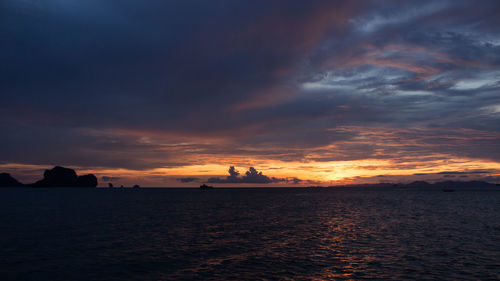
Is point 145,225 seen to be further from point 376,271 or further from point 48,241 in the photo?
point 376,271

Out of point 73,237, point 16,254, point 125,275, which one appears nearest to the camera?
point 125,275

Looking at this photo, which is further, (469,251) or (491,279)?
(469,251)

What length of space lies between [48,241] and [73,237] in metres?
3.52

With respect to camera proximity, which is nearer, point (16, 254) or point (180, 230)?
point (16, 254)

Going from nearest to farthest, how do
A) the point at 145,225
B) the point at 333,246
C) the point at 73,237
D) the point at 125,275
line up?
the point at 125,275 < the point at 333,246 < the point at 73,237 < the point at 145,225

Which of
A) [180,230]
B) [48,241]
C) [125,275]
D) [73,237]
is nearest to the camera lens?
[125,275]

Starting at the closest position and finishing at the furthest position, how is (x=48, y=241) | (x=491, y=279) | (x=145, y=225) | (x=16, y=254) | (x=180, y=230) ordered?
(x=491, y=279), (x=16, y=254), (x=48, y=241), (x=180, y=230), (x=145, y=225)

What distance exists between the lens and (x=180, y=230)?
171 ft

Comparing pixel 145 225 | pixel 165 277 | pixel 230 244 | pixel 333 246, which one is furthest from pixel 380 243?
pixel 145 225

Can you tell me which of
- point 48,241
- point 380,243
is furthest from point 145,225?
point 380,243

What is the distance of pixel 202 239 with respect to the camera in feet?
143

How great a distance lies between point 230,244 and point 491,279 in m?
26.3

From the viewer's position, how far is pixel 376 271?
27.2 m

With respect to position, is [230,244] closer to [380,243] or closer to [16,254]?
A: [380,243]
